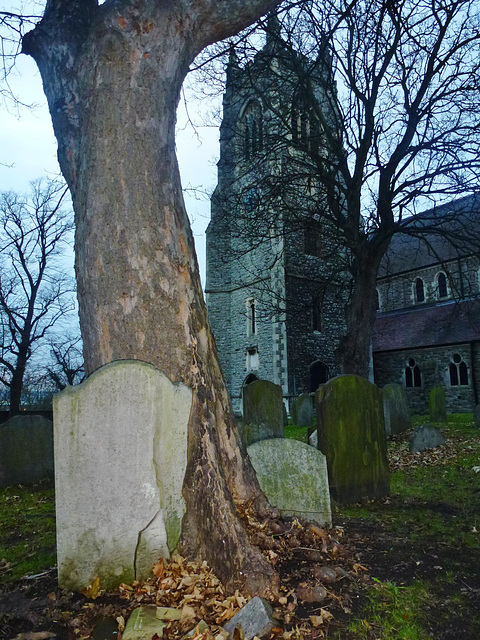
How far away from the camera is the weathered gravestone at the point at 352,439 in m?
5.50

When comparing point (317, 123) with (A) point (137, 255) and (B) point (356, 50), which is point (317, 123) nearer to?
(B) point (356, 50)

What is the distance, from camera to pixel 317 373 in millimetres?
21828

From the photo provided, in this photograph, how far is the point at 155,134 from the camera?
3396 mm

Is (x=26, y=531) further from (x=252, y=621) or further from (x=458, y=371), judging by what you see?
(x=458, y=371)

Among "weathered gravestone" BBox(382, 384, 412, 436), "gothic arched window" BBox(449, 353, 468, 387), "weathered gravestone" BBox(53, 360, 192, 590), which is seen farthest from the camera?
"gothic arched window" BBox(449, 353, 468, 387)

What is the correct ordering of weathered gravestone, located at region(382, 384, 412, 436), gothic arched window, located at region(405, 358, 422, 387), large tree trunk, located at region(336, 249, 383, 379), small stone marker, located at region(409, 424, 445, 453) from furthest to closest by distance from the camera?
gothic arched window, located at region(405, 358, 422, 387) → weathered gravestone, located at region(382, 384, 412, 436) → large tree trunk, located at region(336, 249, 383, 379) → small stone marker, located at region(409, 424, 445, 453)

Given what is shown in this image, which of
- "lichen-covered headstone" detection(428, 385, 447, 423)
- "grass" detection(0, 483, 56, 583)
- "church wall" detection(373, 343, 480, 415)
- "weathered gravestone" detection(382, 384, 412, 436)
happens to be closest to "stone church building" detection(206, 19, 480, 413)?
"church wall" detection(373, 343, 480, 415)

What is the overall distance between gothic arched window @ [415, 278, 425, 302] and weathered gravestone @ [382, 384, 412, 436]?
1619 cm

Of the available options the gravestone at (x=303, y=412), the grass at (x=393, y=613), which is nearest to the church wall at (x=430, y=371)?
the gravestone at (x=303, y=412)

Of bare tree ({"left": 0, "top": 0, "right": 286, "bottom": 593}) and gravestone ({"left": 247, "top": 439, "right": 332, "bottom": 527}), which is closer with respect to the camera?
bare tree ({"left": 0, "top": 0, "right": 286, "bottom": 593})

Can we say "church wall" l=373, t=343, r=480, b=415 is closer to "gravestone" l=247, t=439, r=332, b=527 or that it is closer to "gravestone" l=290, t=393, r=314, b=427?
"gravestone" l=290, t=393, r=314, b=427

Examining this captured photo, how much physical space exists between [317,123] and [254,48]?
2491 mm

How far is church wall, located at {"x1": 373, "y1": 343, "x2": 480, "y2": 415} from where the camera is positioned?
20734 millimetres

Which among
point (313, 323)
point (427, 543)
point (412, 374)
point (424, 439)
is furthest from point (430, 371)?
point (427, 543)
